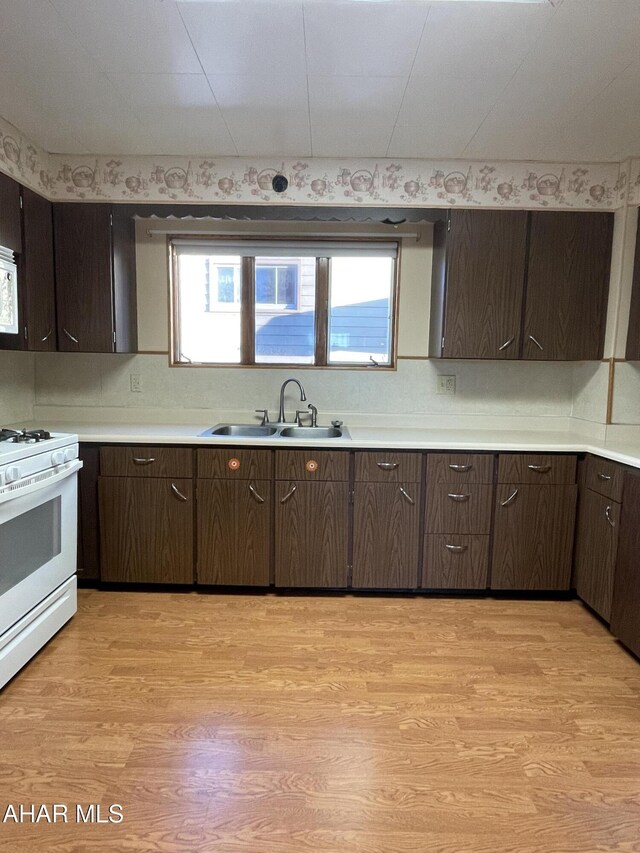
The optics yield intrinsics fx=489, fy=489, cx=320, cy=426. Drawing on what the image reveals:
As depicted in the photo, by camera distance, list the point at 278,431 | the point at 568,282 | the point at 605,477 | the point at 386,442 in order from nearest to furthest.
Answer: the point at 605,477
the point at 386,442
the point at 568,282
the point at 278,431

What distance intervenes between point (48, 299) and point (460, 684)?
9.28 feet

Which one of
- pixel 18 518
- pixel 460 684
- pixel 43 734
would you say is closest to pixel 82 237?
pixel 18 518

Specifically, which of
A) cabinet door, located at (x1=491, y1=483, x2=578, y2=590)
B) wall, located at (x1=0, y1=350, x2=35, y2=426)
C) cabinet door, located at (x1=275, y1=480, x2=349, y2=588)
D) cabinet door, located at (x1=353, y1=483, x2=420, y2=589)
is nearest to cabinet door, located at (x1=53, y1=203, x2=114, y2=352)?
wall, located at (x1=0, y1=350, x2=35, y2=426)

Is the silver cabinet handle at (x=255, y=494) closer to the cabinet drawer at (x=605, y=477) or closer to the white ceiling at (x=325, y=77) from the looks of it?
the cabinet drawer at (x=605, y=477)

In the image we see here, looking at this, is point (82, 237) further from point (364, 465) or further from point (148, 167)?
point (364, 465)

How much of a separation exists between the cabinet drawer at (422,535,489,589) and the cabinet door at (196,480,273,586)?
0.88m

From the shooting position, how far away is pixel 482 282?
2.76 metres

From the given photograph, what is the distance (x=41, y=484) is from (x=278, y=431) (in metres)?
1.32

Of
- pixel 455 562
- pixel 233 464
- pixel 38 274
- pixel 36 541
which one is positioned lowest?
pixel 455 562

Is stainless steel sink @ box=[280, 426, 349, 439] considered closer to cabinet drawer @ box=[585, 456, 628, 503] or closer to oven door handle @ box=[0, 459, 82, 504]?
oven door handle @ box=[0, 459, 82, 504]

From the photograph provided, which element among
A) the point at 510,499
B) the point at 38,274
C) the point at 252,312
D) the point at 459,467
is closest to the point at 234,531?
the point at 459,467

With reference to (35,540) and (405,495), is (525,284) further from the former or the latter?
(35,540)

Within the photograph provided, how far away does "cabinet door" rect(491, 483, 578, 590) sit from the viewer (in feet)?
8.60

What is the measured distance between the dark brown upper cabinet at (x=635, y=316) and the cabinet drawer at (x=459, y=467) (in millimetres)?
959
